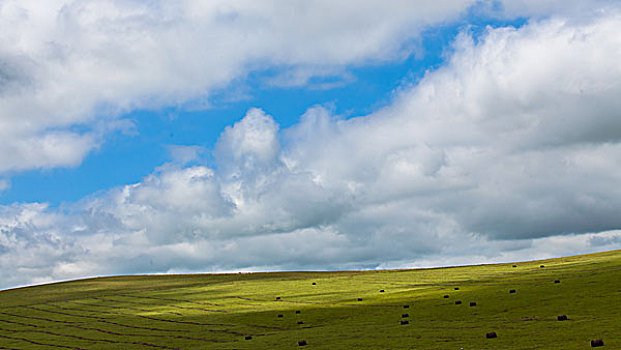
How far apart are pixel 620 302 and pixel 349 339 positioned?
22283 millimetres

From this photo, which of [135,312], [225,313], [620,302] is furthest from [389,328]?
[135,312]

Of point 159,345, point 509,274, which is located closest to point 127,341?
point 159,345

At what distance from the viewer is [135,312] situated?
8819 centimetres

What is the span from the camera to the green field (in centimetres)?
3850

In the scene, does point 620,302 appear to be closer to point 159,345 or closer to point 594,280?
point 594,280

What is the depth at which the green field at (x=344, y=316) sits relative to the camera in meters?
38.5

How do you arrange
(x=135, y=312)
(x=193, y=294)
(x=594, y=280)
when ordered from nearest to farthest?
(x=594, y=280) → (x=135, y=312) → (x=193, y=294)

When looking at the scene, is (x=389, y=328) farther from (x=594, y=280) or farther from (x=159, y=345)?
(x=594, y=280)

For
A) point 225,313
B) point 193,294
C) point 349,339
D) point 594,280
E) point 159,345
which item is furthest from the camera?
point 193,294

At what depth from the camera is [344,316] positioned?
63594mm

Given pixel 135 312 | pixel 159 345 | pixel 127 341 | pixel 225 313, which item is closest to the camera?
pixel 159 345

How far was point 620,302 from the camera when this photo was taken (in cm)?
4528

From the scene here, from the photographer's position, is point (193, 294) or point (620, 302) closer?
point (620, 302)

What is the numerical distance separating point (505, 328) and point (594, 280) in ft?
110
